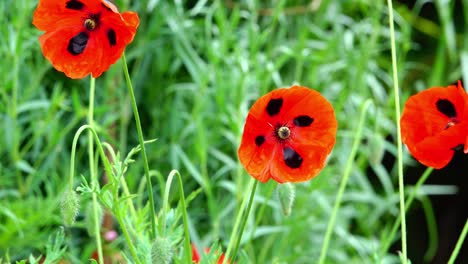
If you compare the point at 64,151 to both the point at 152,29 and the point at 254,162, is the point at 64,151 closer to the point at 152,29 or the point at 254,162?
the point at 152,29

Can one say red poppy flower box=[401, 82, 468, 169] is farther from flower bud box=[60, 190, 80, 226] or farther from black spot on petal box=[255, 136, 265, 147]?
flower bud box=[60, 190, 80, 226]

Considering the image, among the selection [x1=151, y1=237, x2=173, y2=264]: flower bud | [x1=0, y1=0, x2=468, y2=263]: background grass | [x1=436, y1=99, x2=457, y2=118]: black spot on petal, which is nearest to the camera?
[x1=151, y1=237, x2=173, y2=264]: flower bud

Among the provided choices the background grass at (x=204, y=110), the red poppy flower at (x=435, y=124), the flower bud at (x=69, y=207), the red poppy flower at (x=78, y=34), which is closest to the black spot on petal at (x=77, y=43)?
the red poppy flower at (x=78, y=34)

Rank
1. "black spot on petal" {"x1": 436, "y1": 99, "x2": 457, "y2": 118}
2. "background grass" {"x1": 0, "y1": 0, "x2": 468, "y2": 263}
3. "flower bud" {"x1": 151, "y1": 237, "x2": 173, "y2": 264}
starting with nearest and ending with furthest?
"flower bud" {"x1": 151, "y1": 237, "x2": 173, "y2": 264}
"black spot on petal" {"x1": 436, "y1": 99, "x2": 457, "y2": 118}
"background grass" {"x1": 0, "y1": 0, "x2": 468, "y2": 263}

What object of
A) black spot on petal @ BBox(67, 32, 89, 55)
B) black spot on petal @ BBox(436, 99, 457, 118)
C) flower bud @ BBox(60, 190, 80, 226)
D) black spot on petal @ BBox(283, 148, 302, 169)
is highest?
black spot on petal @ BBox(436, 99, 457, 118)

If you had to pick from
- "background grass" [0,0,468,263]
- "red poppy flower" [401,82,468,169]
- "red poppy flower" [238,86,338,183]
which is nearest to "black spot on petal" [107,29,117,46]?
"red poppy flower" [238,86,338,183]

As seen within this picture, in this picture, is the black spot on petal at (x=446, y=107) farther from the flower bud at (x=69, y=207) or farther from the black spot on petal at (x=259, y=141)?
the flower bud at (x=69, y=207)

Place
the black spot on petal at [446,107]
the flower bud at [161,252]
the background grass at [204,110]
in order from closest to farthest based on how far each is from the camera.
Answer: the flower bud at [161,252] → the black spot on petal at [446,107] → the background grass at [204,110]
